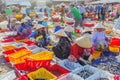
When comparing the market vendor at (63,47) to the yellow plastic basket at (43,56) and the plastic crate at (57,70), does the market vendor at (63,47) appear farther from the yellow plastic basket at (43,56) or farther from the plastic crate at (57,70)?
the plastic crate at (57,70)

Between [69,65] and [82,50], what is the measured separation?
0.51 m

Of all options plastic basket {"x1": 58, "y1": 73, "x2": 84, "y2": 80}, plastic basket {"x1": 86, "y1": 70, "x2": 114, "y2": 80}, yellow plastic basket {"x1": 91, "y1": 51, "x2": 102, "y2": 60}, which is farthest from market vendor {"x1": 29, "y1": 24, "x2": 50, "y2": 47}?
plastic basket {"x1": 86, "y1": 70, "x2": 114, "y2": 80}

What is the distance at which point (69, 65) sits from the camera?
5176mm

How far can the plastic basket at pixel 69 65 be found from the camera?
5039 mm

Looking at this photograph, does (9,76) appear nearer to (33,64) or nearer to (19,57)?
(33,64)

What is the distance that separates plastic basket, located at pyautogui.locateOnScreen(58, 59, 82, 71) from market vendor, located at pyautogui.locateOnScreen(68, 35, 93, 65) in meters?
0.11

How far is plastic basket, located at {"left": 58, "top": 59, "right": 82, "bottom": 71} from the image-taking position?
5039 millimetres

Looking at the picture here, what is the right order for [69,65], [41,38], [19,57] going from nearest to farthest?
1. [69,65]
2. [19,57]
3. [41,38]

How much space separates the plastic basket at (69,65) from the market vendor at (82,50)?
11cm

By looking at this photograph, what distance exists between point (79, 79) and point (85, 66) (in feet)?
1.91

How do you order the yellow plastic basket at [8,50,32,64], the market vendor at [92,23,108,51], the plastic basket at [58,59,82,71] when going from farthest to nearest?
1. the market vendor at [92,23,108,51]
2. the yellow plastic basket at [8,50,32,64]
3. the plastic basket at [58,59,82,71]

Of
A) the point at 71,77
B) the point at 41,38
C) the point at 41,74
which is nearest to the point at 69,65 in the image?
the point at 71,77

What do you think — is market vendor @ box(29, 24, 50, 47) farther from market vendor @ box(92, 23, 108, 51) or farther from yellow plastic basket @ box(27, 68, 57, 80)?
yellow plastic basket @ box(27, 68, 57, 80)

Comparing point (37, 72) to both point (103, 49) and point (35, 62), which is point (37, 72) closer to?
point (35, 62)
